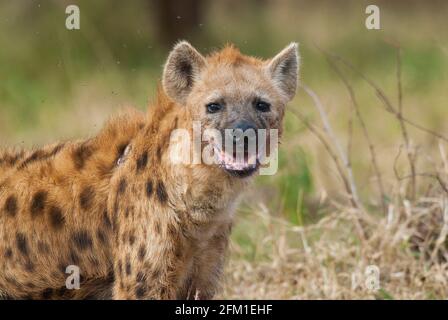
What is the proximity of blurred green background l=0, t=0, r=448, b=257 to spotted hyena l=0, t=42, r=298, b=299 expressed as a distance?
149 centimetres

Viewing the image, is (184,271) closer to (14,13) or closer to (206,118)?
(206,118)

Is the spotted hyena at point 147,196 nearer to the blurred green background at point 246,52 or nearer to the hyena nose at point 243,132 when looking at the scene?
the hyena nose at point 243,132

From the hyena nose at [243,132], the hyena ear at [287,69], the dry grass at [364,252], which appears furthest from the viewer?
the dry grass at [364,252]

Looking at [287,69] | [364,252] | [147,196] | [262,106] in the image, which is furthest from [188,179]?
[364,252]

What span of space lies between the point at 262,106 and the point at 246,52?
19.5 feet

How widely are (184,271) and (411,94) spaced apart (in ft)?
17.2

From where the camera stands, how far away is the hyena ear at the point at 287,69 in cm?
442

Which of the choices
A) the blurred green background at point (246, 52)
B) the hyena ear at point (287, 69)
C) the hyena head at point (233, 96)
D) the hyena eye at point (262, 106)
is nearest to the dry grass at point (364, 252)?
the blurred green background at point (246, 52)

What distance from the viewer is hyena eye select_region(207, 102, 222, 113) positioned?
4.17 m

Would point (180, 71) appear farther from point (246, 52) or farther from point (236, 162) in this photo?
point (246, 52)

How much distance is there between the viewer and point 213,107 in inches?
165

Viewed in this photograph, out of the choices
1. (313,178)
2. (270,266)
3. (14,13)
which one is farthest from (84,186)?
(14,13)

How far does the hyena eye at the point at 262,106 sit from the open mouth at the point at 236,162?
0.72 ft
